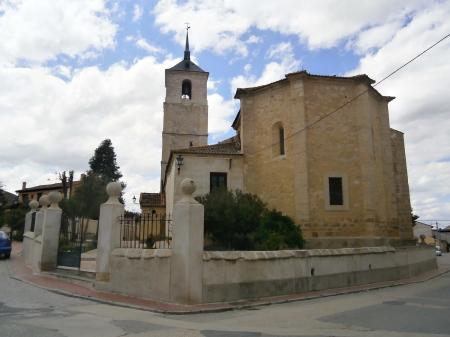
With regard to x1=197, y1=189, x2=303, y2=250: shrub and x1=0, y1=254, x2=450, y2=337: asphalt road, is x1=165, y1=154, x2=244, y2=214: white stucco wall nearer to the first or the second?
x1=197, y1=189, x2=303, y2=250: shrub

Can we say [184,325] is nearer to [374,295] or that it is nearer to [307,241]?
[374,295]

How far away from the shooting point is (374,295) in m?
11.8

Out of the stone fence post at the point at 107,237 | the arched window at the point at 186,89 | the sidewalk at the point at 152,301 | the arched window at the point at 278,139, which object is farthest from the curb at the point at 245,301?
the arched window at the point at 186,89

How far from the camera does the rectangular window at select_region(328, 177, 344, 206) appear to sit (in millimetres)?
20172

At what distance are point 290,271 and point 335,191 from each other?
32.5 ft

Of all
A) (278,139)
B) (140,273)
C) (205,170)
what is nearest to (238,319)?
(140,273)

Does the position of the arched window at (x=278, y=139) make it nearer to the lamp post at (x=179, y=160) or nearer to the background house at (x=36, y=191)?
the lamp post at (x=179, y=160)

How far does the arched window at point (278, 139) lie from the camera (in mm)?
21578

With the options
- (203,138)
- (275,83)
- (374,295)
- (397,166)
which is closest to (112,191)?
(374,295)

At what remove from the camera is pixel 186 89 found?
4306 centimetres

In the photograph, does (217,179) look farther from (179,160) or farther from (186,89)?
(186,89)

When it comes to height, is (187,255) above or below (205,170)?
below

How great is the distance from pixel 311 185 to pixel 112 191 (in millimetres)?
11328

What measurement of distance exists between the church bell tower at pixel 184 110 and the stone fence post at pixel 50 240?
24.1 metres
